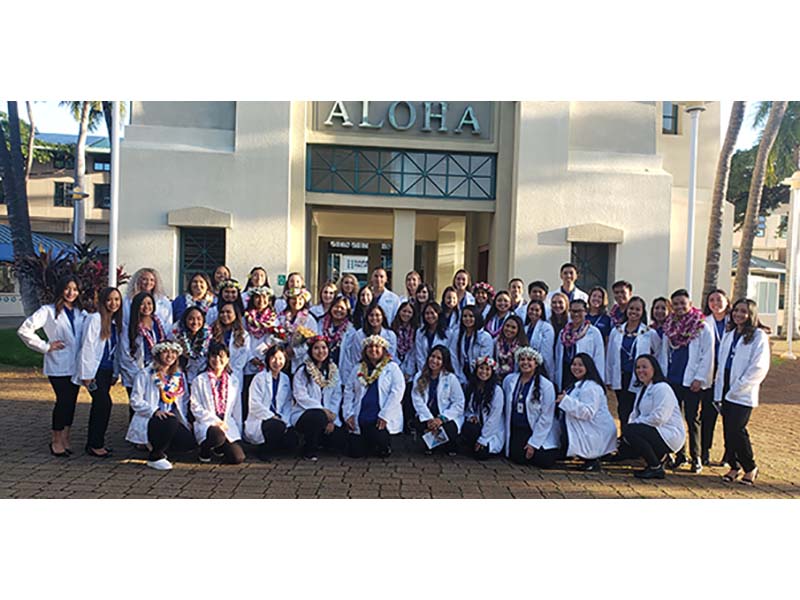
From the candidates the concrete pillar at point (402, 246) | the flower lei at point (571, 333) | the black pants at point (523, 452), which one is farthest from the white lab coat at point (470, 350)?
the concrete pillar at point (402, 246)

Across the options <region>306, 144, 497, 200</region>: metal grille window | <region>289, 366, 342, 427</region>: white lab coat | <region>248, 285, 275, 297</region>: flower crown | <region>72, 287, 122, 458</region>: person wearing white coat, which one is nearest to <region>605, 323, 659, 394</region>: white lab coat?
<region>289, 366, 342, 427</region>: white lab coat

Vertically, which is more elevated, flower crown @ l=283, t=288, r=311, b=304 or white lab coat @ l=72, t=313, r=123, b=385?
flower crown @ l=283, t=288, r=311, b=304

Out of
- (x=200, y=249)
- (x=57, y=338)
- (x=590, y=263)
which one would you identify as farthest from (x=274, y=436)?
(x=590, y=263)

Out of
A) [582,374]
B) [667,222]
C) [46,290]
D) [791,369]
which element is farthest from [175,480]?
[791,369]

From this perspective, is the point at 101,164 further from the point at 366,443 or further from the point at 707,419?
the point at 707,419

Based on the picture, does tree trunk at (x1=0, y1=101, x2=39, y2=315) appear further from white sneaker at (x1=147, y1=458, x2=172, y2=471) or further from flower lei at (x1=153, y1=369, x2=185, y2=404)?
white sneaker at (x1=147, y1=458, x2=172, y2=471)

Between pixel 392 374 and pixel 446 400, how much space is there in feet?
2.12

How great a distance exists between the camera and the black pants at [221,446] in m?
5.81

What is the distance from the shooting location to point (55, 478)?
5371mm

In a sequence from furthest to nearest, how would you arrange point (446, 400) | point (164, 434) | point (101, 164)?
point (101, 164) < point (446, 400) < point (164, 434)

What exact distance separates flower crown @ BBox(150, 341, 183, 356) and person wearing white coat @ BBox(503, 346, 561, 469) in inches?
132

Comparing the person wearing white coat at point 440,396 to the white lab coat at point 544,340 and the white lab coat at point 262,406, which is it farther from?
the white lab coat at point 262,406

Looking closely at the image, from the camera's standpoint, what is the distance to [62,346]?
5918 millimetres

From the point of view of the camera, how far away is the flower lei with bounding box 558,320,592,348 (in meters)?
6.60
